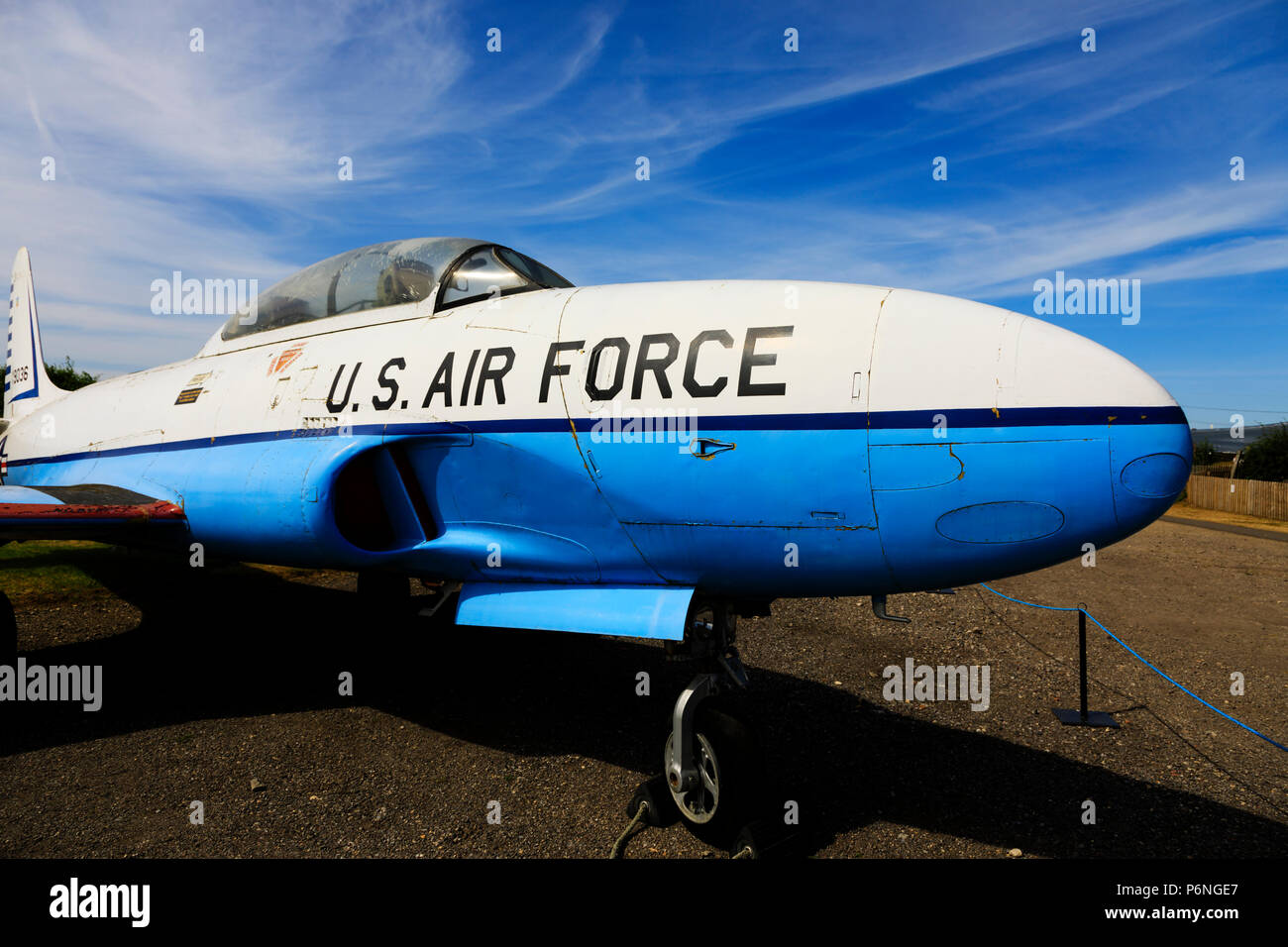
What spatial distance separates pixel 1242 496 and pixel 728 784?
102 feet

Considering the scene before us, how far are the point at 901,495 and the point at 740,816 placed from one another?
1836mm

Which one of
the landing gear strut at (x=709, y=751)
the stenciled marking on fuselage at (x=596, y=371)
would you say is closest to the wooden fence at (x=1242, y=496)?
the landing gear strut at (x=709, y=751)

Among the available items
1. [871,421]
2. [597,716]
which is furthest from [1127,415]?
[597,716]

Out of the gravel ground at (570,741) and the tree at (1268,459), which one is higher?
the tree at (1268,459)

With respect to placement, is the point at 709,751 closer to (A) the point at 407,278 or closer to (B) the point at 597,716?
(B) the point at 597,716

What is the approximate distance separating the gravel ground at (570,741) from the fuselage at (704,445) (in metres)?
1.36

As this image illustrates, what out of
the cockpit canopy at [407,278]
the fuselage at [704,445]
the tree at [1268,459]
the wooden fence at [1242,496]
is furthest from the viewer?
the tree at [1268,459]

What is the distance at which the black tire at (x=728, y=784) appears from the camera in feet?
12.0

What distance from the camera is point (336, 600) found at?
31.4ft

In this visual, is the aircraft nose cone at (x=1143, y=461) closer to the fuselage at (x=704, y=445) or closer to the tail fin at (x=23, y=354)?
the fuselage at (x=704, y=445)

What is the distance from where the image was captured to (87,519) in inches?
207

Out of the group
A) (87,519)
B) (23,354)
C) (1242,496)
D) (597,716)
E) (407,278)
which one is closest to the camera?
(407,278)

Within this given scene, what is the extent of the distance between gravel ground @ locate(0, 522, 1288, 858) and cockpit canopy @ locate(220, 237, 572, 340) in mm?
3060

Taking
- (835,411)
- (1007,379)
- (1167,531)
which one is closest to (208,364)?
(835,411)
